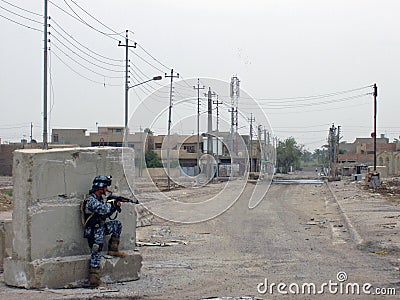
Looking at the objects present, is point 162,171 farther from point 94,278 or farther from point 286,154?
point 286,154

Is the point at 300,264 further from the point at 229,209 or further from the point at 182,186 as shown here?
the point at 182,186

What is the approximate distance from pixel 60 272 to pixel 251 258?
15.2 feet

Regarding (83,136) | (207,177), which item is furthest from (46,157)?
(83,136)

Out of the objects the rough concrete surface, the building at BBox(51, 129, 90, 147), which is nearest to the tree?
the building at BBox(51, 129, 90, 147)

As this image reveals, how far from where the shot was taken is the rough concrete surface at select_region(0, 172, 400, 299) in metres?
9.53

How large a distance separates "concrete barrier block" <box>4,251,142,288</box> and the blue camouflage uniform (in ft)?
0.82

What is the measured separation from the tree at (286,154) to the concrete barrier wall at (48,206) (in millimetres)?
102168

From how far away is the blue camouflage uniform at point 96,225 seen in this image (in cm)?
964

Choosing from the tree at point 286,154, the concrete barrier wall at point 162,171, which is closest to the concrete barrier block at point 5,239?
the concrete barrier wall at point 162,171

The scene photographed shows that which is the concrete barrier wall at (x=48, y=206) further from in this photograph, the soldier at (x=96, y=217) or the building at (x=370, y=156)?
the building at (x=370, y=156)

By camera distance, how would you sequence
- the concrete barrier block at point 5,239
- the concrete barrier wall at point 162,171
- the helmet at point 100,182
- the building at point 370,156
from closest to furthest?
the helmet at point 100,182, the concrete barrier block at point 5,239, the concrete barrier wall at point 162,171, the building at point 370,156

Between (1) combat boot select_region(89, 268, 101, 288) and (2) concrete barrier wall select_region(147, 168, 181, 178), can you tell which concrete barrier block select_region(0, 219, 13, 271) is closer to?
(1) combat boot select_region(89, 268, 101, 288)

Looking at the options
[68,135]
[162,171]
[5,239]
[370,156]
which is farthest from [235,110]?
[370,156]

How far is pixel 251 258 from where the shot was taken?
13219 millimetres
